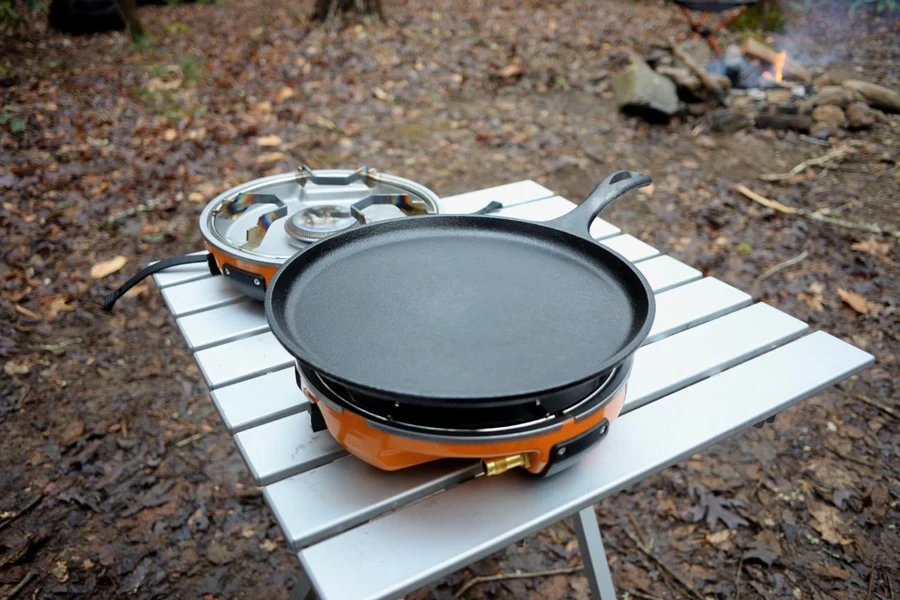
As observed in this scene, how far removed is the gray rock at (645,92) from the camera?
4.82m

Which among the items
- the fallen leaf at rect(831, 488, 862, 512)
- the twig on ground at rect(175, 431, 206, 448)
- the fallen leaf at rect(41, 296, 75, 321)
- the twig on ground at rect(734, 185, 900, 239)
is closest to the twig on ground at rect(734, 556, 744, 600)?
the fallen leaf at rect(831, 488, 862, 512)

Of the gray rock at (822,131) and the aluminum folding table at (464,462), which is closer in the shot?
the aluminum folding table at (464,462)

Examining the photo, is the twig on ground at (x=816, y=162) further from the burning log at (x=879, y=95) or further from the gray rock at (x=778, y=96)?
the burning log at (x=879, y=95)

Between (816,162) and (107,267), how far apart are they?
14.7ft

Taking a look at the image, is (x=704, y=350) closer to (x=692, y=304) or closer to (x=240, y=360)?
(x=692, y=304)

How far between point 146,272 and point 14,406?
1.43 meters

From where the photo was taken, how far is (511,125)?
482 cm

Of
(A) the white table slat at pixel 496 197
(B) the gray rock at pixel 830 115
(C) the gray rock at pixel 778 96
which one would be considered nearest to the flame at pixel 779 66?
(C) the gray rock at pixel 778 96

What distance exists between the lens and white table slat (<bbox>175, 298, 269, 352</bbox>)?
1.46 m

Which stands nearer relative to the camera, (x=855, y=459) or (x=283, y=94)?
(x=855, y=459)

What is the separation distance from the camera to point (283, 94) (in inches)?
201

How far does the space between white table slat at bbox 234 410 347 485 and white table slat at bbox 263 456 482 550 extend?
0.02m

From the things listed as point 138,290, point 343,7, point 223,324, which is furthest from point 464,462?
point 343,7

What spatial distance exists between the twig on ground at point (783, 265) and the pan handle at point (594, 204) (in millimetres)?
2173
